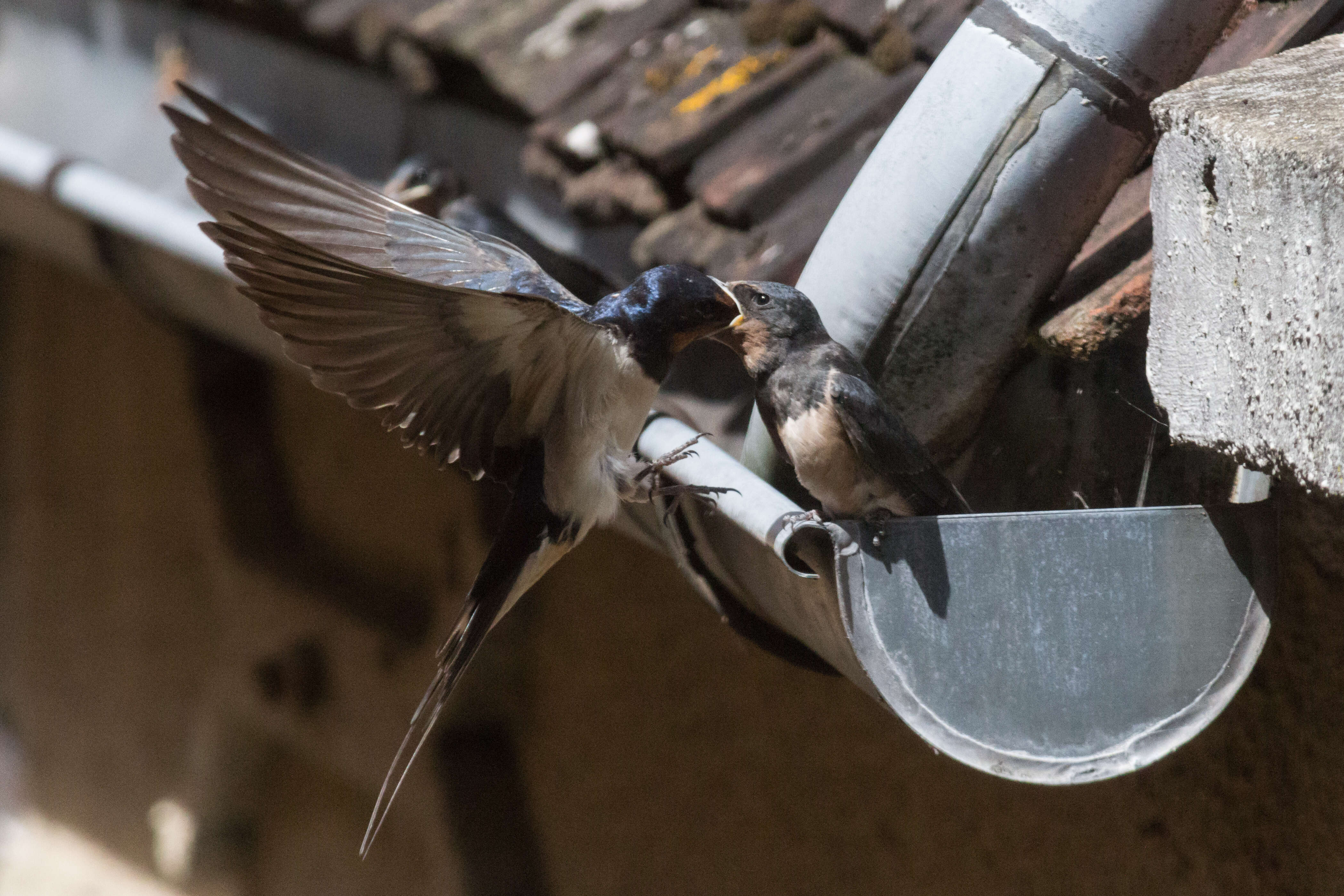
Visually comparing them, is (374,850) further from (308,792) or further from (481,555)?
(481,555)

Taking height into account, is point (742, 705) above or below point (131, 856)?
above

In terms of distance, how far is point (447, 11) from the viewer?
3225 millimetres

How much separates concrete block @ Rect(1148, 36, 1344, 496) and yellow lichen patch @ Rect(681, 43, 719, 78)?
1364mm

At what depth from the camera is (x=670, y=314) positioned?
192 centimetres

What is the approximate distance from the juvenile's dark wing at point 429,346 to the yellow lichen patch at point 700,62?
851 millimetres

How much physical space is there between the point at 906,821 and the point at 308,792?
3.25 metres

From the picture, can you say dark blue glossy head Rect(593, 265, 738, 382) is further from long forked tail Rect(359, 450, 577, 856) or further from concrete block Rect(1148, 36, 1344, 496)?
concrete block Rect(1148, 36, 1344, 496)

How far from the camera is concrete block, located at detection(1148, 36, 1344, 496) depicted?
1.15m

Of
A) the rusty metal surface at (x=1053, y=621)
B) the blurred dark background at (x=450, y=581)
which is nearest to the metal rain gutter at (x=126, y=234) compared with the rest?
the blurred dark background at (x=450, y=581)

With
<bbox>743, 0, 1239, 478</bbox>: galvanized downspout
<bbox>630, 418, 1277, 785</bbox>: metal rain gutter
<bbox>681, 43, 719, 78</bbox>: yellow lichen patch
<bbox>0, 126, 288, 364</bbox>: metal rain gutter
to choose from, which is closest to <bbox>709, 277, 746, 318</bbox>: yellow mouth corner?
<bbox>743, 0, 1239, 478</bbox>: galvanized downspout

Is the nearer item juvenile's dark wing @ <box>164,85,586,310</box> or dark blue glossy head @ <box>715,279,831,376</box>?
juvenile's dark wing @ <box>164,85,586,310</box>

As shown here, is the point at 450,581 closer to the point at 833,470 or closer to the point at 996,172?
the point at 833,470

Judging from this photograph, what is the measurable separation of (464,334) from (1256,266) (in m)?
0.98

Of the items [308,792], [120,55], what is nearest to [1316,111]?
[120,55]
